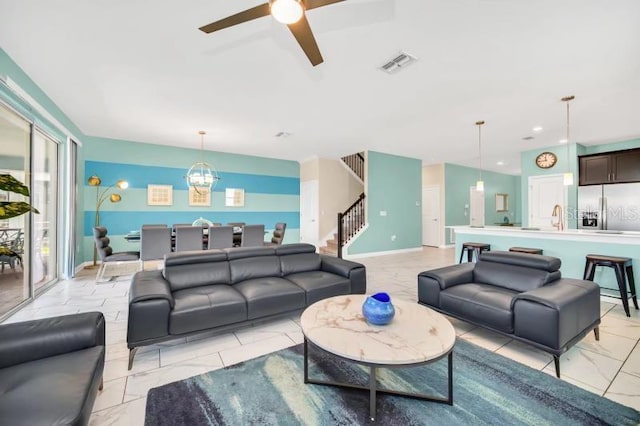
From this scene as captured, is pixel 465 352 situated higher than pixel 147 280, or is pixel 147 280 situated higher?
pixel 147 280

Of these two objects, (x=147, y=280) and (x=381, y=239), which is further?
(x=381, y=239)

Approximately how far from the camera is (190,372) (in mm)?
2094

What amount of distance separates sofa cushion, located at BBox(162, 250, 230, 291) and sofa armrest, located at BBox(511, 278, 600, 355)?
2.85 m

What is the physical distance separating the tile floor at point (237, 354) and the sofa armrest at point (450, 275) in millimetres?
465

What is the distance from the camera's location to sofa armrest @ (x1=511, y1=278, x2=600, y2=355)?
203 cm

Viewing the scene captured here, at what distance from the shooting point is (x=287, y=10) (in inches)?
62.5

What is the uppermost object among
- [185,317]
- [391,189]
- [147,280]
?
[391,189]

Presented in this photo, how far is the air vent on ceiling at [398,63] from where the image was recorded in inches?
113

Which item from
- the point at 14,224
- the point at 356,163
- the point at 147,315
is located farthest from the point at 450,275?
the point at 356,163

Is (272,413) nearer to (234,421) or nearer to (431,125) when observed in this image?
(234,421)

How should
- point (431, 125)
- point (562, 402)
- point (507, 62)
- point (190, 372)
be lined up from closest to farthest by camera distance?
point (562, 402)
point (190, 372)
point (507, 62)
point (431, 125)

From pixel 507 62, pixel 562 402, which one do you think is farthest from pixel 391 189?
pixel 562 402

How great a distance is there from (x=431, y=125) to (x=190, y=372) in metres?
5.19

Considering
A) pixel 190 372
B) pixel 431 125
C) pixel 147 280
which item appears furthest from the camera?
pixel 431 125
